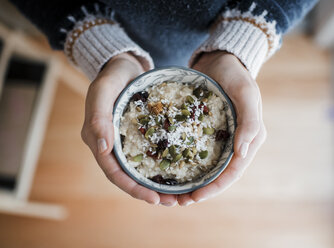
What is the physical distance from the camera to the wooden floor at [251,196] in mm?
1765

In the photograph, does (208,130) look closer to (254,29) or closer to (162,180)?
(162,180)

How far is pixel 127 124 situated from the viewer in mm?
796

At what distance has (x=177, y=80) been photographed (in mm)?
825

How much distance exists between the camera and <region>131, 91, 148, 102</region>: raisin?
2.60 ft

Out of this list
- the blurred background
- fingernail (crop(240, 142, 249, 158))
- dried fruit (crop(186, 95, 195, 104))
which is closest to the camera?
fingernail (crop(240, 142, 249, 158))

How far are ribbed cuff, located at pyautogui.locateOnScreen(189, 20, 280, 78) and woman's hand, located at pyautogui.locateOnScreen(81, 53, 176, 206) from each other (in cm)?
29

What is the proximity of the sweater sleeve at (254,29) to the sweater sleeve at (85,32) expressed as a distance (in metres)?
0.24

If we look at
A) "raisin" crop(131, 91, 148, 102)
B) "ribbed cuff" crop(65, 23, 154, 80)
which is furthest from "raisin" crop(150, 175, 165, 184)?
"ribbed cuff" crop(65, 23, 154, 80)

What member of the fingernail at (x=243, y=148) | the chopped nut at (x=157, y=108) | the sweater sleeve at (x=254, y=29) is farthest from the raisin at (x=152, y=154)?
the sweater sleeve at (x=254, y=29)

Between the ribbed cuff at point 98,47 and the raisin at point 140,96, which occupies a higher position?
the ribbed cuff at point 98,47

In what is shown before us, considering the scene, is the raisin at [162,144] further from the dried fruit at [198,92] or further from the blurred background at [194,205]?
the blurred background at [194,205]

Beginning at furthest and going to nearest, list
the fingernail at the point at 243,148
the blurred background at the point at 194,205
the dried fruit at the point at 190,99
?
1. the blurred background at the point at 194,205
2. the dried fruit at the point at 190,99
3. the fingernail at the point at 243,148

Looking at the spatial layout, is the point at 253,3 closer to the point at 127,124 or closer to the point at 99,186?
the point at 127,124

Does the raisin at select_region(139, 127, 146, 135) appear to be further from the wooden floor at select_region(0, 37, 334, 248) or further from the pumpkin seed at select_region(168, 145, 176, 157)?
the wooden floor at select_region(0, 37, 334, 248)
